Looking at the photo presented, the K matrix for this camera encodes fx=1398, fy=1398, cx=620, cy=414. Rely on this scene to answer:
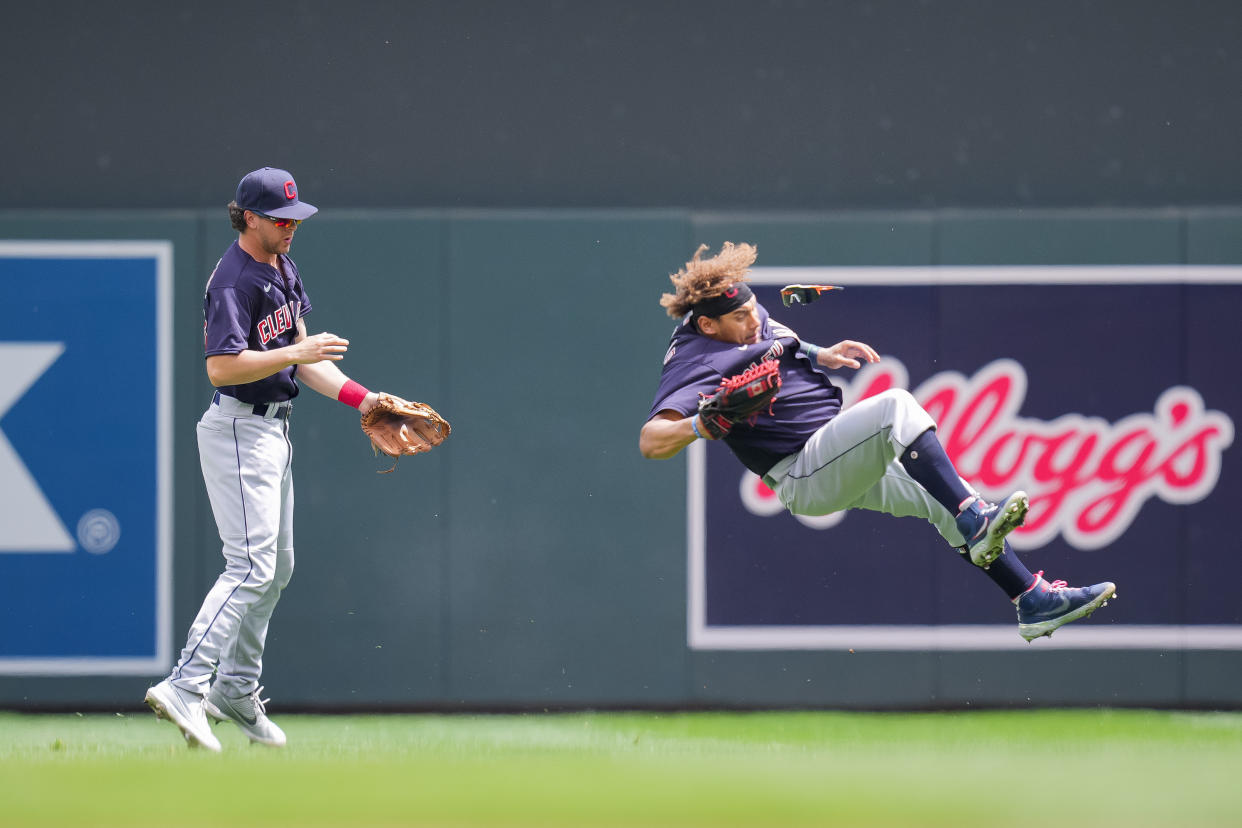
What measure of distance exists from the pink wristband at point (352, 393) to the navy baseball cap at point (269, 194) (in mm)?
588

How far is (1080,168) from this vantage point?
601 cm

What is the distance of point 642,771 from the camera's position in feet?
14.6

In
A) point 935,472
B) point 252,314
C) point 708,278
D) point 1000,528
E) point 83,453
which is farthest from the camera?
point 83,453

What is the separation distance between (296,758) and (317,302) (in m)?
2.04

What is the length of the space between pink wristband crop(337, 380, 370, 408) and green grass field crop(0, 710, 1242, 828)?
1191mm

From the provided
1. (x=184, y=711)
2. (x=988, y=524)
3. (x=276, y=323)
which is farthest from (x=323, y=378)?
(x=988, y=524)

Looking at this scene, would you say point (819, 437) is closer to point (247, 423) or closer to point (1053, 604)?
point (1053, 604)

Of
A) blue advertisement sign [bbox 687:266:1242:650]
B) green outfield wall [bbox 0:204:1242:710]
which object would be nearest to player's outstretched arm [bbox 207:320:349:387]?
green outfield wall [bbox 0:204:1242:710]

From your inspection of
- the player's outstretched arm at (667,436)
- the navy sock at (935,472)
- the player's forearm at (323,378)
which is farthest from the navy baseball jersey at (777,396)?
the player's forearm at (323,378)

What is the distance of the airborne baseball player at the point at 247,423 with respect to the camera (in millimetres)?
4562

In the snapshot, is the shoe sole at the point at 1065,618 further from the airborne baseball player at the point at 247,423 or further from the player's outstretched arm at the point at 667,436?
the airborne baseball player at the point at 247,423

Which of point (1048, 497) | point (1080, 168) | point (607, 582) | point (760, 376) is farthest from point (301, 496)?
point (1080, 168)

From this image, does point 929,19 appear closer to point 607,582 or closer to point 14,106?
point 607,582

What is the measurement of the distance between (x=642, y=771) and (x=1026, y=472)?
234 centimetres
